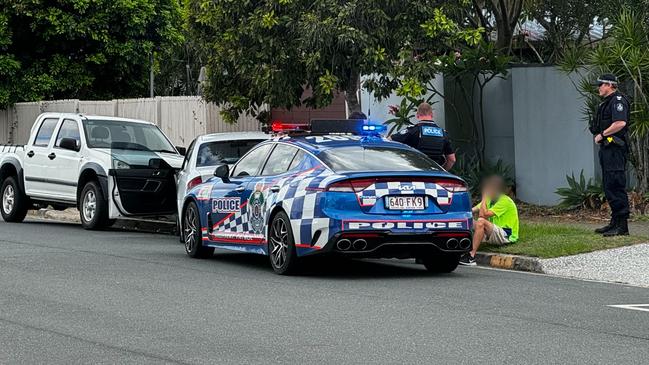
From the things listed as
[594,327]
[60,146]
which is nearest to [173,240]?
[60,146]

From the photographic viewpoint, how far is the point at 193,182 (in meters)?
17.2

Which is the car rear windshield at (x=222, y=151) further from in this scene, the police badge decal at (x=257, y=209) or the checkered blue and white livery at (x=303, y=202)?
the checkered blue and white livery at (x=303, y=202)

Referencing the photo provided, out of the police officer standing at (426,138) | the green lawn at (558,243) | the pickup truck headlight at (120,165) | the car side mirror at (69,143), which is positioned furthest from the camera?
the car side mirror at (69,143)

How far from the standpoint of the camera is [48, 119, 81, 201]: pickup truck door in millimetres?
20859

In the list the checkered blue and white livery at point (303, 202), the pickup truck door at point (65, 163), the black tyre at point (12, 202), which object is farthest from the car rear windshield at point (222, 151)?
the black tyre at point (12, 202)

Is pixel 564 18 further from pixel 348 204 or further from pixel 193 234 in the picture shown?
pixel 348 204

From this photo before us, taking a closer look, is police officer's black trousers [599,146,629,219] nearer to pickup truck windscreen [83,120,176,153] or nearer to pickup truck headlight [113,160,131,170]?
pickup truck headlight [113,160,131,170]

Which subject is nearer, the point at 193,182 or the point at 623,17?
the point at 193,182

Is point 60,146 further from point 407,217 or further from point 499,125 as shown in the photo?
point 407,217

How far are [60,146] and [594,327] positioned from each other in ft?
43.5

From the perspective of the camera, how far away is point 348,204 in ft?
40.6

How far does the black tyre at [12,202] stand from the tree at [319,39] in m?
4.18

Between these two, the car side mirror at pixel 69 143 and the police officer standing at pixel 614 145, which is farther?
the car side mirror at pixel 69 143

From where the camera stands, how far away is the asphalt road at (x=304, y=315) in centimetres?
833
